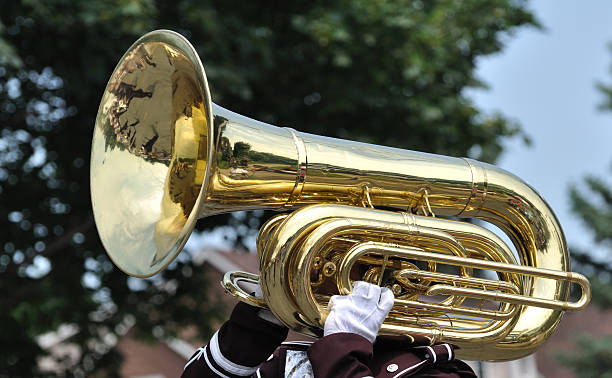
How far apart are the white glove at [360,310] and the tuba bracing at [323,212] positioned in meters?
0.04

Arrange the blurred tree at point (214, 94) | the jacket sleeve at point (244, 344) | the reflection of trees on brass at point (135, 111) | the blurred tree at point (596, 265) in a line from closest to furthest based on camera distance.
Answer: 1. the jacket sleeve at point (244, 344)
2. the reflection of trees on brass at point (135, 111)
3. the blurred tree at point (214, 94)
4. the blurred tree at point (596, 265)

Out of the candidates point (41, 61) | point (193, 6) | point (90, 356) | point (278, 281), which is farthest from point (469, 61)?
point (278, 281)

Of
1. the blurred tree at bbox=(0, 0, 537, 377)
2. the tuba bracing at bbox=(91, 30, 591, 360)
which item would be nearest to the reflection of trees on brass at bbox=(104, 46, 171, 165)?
the tuba bracing at bbox=(91, 30, 591, 360)

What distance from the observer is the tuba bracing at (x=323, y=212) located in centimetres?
188

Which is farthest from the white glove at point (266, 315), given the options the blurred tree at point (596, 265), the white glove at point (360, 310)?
the blurred tree at point (596, 265)

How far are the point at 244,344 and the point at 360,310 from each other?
380mm

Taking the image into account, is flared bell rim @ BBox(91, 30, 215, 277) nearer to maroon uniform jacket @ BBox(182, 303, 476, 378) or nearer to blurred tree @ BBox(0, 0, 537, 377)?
maroon uniform jacket @ BBox(182, 303, 476, 378)

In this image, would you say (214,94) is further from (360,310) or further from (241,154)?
(360,310)

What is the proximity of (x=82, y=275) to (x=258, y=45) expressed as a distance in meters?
2.68

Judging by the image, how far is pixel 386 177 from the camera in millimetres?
2025

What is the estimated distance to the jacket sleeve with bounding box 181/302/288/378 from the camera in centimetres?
197

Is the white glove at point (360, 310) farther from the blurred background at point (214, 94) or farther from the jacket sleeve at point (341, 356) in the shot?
the blurred background at point (214, 94)

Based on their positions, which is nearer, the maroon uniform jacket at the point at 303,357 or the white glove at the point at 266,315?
the maroon uniform jacket at the point at 303,357

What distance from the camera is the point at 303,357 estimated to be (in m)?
1.93
